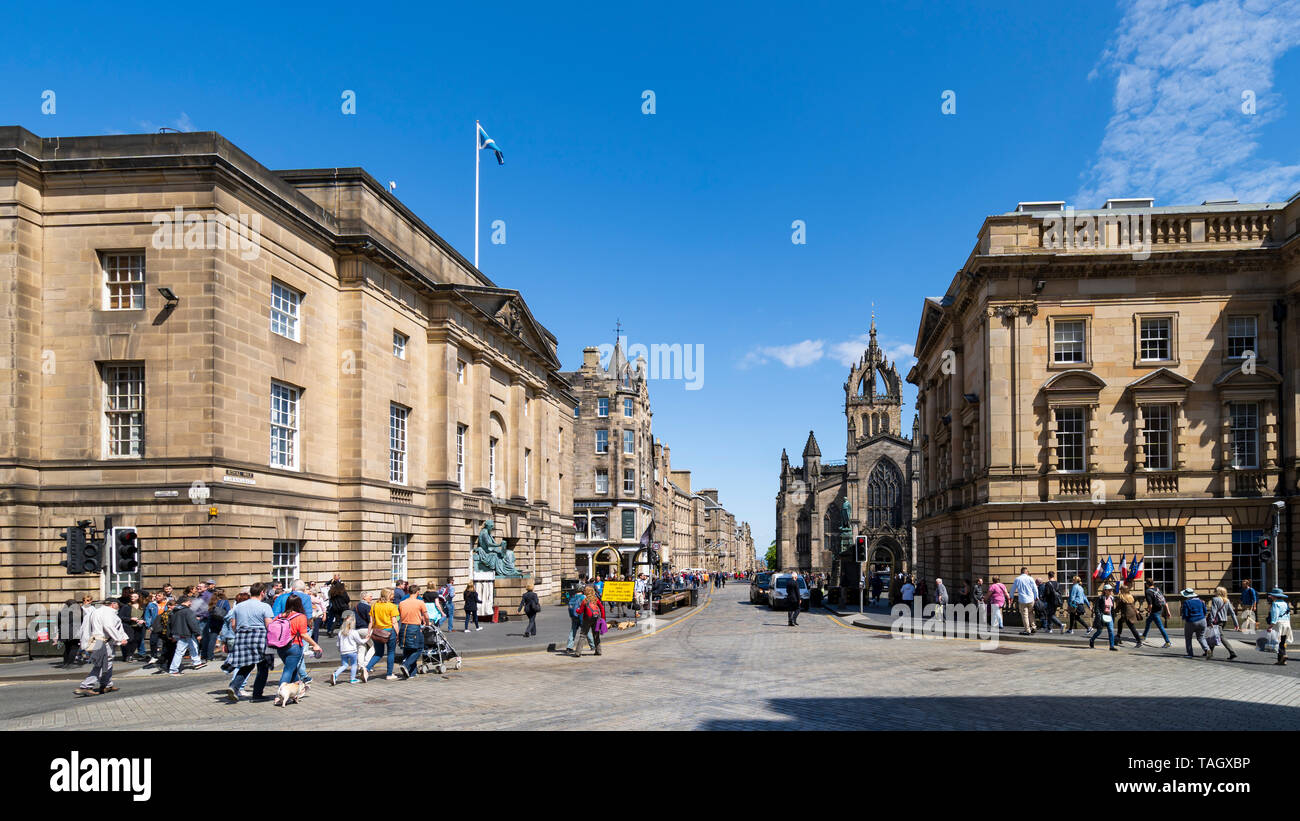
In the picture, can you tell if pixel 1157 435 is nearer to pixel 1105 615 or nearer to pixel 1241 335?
pixel 1241 335

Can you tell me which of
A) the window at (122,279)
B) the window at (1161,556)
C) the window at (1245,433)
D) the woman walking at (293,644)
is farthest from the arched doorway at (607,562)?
A: the woman walking at (293,644)

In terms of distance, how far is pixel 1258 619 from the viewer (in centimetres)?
2739

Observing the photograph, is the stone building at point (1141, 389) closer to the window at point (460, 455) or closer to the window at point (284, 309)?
the window at point (460, 455)

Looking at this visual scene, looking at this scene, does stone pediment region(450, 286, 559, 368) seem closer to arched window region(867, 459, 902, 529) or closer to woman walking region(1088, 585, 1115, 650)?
woman walking region(1088, 585, 1115, 650)

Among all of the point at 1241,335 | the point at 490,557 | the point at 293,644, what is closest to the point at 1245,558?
the point at 1241,335

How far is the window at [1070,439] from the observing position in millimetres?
30188

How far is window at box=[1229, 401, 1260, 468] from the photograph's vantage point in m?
29.6

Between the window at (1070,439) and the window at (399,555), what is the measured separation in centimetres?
2281

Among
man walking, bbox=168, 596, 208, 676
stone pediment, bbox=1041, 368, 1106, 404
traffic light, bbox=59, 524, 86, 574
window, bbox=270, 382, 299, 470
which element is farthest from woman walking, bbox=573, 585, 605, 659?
stone pediment, bbox=1041, 368, 1106, 404

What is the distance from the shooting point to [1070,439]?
30.2 m

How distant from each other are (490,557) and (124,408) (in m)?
16.1

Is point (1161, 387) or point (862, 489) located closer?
point (1161, 387)

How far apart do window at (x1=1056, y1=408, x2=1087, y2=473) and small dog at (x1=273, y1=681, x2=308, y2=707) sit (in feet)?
82.9
